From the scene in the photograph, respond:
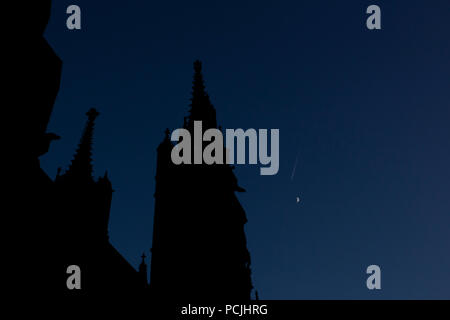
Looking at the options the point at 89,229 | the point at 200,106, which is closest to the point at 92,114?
the point at 200,106

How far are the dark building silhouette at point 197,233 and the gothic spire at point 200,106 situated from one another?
0.11 meters

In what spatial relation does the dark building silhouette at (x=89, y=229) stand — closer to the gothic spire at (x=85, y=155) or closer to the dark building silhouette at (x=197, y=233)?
the gothic spire at (x=85, y=155)

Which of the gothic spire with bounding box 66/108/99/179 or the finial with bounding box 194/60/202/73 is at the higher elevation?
the finial with bounding box 194/60/202/73

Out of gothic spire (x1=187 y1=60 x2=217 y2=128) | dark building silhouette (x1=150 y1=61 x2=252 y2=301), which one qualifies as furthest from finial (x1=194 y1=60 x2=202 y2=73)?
dark building silhouette (x1=150 y1=61 x2=252 y2=301)

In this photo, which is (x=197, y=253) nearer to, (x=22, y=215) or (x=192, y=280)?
(x=192, y=280)

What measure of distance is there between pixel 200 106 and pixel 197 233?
12.4 m

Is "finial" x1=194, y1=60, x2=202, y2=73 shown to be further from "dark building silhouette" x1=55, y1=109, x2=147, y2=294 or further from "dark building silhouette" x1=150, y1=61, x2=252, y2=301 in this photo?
"dark building silhouette" x1=55, y1=109, x2=147, y2=294

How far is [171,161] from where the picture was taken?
3747 centimetres

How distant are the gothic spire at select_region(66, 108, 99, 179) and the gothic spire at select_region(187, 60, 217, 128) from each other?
865 cm

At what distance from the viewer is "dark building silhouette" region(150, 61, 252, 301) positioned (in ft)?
105

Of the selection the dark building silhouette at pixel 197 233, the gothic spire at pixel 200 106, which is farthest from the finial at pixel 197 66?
the dark building silhouette at pixel 197 233

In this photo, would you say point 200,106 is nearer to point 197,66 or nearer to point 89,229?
point 197,66
